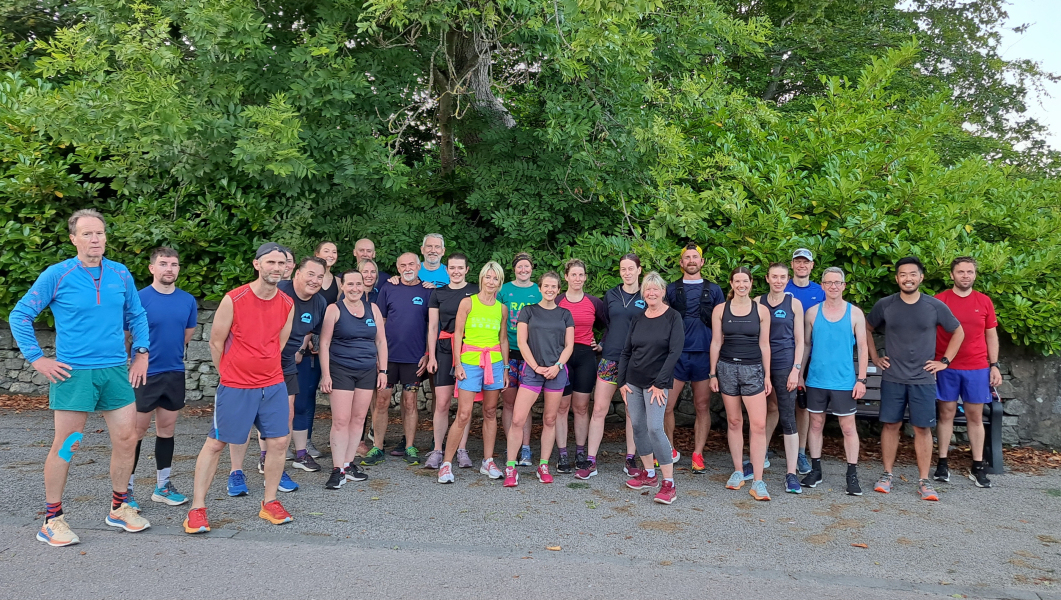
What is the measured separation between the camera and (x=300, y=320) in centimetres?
605

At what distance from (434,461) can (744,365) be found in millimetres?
3000

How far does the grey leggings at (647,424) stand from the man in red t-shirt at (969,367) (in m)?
2.83

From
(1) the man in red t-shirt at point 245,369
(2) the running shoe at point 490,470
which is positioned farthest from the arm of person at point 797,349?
(1) the man in red t-shirt at point 245,369

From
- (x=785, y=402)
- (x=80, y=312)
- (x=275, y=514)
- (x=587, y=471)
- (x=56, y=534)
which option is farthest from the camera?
(x=587, y=471)

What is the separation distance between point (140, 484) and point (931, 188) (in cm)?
873

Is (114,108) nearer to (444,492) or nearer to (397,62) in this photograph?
(397,62)

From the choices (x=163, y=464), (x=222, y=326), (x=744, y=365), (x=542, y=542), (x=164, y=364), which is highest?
(x=222, y=326)

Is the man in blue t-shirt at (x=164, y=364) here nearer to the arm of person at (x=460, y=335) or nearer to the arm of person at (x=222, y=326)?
the arm of person at (x=222, y=326)

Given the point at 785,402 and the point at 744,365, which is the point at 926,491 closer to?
the point at 785,402

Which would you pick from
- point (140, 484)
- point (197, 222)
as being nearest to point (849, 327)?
point (140, 484)

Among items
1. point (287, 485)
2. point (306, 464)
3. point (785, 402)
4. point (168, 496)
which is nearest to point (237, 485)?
point (287, 485)

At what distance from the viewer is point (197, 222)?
9.57 m

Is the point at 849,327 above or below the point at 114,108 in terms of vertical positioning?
below

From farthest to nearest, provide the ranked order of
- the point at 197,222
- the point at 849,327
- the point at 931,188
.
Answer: the point at 197,222, the point at 931,188, the point at 849,327
